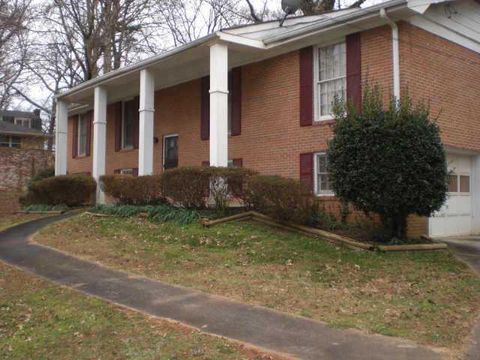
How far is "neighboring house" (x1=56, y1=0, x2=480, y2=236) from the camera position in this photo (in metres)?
12.4

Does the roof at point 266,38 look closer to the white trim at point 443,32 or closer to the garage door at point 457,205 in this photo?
the white trim at point 443,32

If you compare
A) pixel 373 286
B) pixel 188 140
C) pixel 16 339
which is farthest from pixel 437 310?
pixel 188 140

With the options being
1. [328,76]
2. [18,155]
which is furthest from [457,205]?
[18,155]

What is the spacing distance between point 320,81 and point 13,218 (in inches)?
400

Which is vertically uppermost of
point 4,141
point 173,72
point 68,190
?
point 4,141

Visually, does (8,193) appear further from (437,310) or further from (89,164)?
(437,310)

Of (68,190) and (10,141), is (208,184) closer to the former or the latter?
(68,190)

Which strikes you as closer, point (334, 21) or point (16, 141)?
point (334, 21)

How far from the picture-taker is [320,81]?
545 inches

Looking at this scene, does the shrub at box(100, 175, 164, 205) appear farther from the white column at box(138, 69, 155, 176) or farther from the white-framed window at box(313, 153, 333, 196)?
the white-framed window at box(313, 153, 333, 196)

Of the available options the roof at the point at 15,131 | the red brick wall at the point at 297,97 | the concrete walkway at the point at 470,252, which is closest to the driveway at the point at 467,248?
the concrete walkway at the point at 470,252

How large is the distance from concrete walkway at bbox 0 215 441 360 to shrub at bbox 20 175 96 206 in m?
7.78

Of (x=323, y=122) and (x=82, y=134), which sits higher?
(x=82, y=134)

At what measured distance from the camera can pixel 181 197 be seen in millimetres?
12961
